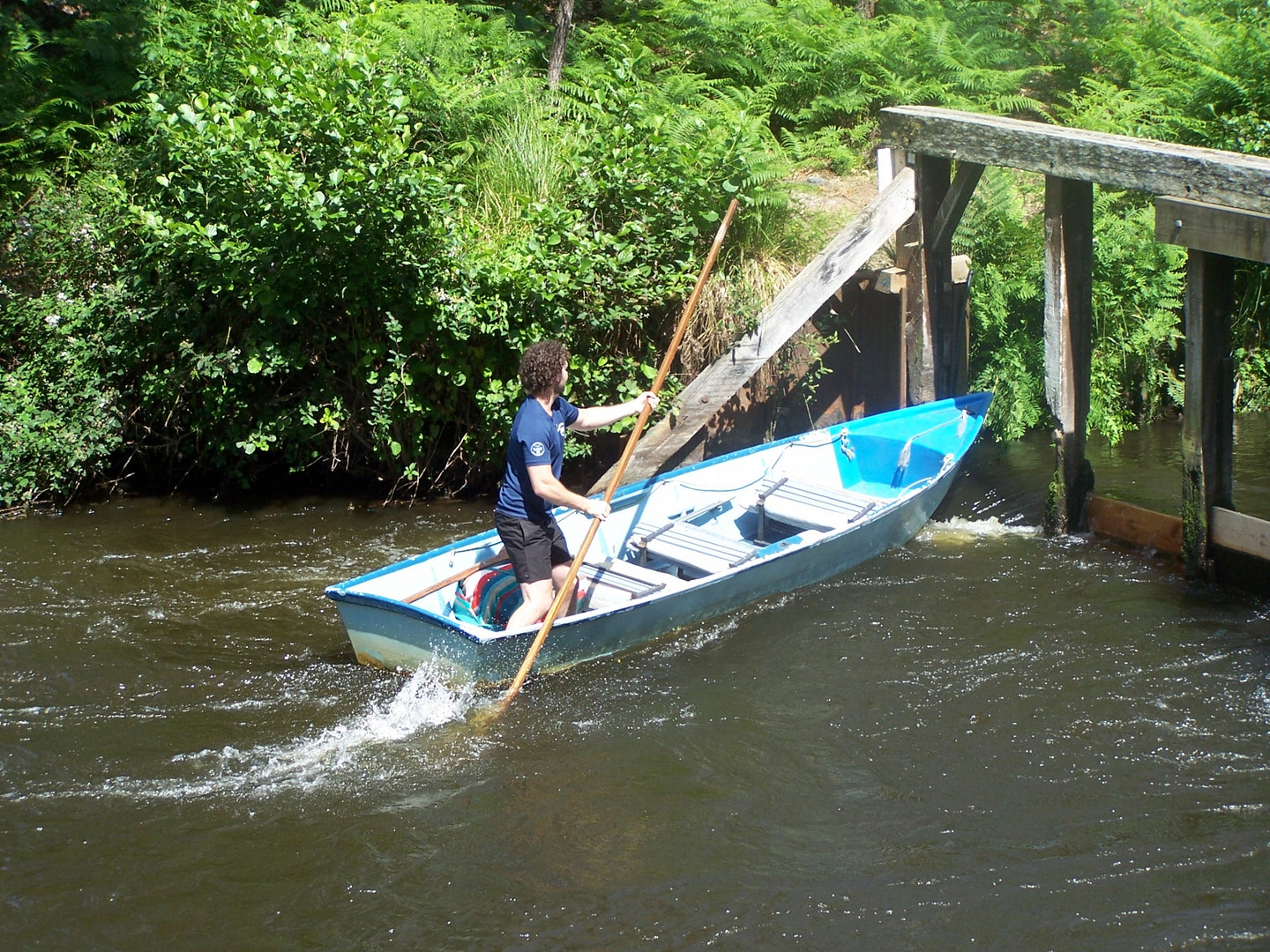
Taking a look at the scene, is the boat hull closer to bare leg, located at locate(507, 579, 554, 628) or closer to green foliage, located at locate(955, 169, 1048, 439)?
bare leg, located at locate(507, 579, 554, 628)

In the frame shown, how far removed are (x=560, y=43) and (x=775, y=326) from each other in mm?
4317

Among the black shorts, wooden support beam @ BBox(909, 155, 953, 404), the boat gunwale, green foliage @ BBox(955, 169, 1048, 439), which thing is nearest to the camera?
the boat gunwale

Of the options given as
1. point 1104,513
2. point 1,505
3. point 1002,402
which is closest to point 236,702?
point 1,505

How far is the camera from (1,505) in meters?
8.75

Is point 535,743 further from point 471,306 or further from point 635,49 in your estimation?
point 635,49

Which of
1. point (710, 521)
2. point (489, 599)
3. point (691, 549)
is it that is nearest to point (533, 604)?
point (489, 599)

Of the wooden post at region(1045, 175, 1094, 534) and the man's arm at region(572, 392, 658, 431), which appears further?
the wooden post at region(1045, 175, 1094, 534)

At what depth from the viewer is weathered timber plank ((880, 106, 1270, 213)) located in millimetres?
6160

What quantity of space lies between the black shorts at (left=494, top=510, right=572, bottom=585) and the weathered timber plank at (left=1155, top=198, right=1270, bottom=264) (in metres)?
3.85

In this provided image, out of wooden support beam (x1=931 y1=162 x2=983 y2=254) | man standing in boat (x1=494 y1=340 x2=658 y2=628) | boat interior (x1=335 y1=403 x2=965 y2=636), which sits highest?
wooden support beam (x1=931 y1=162 x2=983 y2=254)

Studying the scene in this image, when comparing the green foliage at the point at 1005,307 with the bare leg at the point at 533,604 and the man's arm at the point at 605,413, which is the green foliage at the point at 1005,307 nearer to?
the man's arm at the point at 605,413

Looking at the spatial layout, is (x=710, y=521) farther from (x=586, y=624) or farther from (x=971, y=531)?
(x=586, y=624)

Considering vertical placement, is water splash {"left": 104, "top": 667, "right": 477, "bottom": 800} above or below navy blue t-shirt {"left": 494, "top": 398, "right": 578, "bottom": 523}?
below

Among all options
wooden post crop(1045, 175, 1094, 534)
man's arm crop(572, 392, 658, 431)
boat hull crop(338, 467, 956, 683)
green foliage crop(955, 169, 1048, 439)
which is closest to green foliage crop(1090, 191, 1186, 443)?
green foliage crop(955, 169, 1048, 439)
